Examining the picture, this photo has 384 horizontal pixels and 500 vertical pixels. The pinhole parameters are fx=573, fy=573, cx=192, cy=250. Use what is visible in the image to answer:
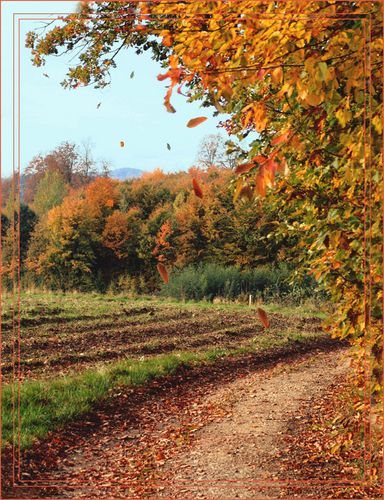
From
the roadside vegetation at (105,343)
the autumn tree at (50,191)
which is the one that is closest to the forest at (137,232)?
the autumn tree at (50,191)

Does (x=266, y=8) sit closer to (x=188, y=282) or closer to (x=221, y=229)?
(x=221, y=229)

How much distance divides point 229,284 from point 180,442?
11291mm

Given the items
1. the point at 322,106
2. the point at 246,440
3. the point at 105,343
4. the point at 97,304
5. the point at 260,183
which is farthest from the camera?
the point at 97,304

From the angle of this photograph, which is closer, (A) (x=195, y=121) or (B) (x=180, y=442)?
(A) (x=195, y=121)

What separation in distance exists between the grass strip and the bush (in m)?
6.39

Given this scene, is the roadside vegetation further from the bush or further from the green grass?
the bush

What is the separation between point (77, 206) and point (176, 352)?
5136 mm

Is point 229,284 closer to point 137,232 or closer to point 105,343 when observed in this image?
point 137,232

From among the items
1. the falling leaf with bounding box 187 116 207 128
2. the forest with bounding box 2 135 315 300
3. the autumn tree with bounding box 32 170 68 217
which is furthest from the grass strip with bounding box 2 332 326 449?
the autumn tree with bounding box 32 170 68 217

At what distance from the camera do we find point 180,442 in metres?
5.22

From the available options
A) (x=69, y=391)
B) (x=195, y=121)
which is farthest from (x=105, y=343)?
(x=195, y=121)

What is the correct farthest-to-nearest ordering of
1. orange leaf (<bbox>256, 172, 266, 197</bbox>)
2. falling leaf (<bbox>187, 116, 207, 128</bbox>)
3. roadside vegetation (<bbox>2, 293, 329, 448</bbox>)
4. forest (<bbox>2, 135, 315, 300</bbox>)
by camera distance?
forest (<bbox>2, 135, 315, 300</bbox>), roadside vegetation (<bbox>2, 293, 329, 448</bbox>), falling leaf (<bbox>187, 116, 207, 128</bbox>), orange leaf (<bbox>256, 172, 266, 197</bbox>)

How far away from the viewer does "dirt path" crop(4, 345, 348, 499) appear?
4.12 meters

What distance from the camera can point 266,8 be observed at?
3.50 meters
